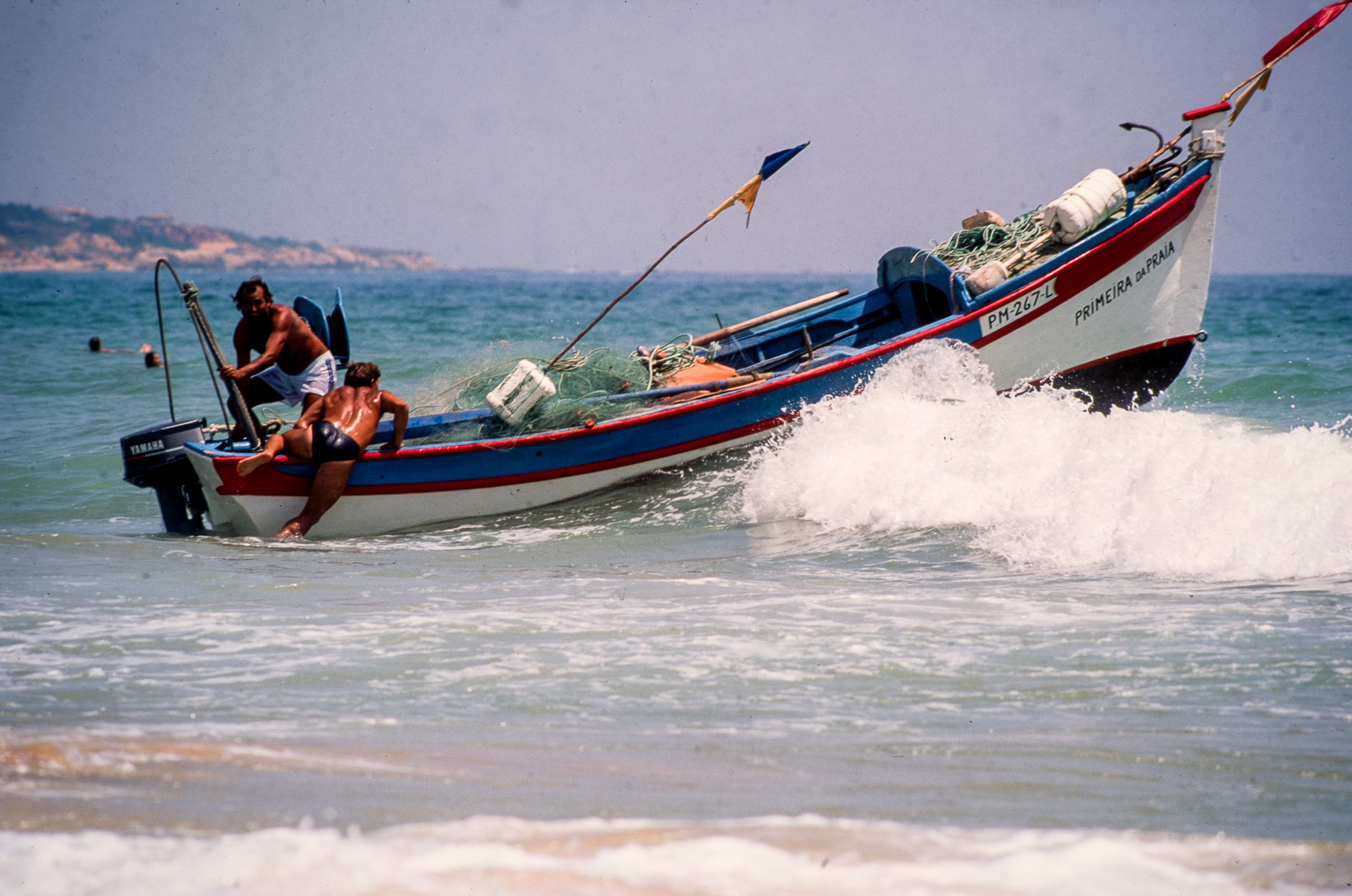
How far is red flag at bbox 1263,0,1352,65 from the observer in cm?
834

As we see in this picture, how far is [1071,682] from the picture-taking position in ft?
13.1

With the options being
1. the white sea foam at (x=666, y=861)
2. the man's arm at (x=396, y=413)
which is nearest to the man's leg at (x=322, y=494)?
the man's arm at (x=396, y=413)

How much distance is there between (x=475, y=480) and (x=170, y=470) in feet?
6.67

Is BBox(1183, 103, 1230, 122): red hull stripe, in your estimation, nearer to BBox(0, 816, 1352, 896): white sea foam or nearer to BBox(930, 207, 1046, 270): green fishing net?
BBox(930, 207, 1046, 270): green fishing net

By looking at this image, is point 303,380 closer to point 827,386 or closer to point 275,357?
point 275,357

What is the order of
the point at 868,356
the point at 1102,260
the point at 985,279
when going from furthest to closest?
the point at 1102,260
the point at 985,279
the point at 868,356

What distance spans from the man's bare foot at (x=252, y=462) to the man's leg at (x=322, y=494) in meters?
0.34

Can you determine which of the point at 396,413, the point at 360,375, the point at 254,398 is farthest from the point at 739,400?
the point at 254,398

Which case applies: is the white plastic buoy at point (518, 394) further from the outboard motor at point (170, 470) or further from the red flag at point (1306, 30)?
the red flag at point (1306, 30)

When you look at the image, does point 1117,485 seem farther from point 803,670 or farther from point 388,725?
point 388,725

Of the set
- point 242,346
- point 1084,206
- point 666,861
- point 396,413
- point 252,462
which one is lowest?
point 666,861

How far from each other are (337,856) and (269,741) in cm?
84

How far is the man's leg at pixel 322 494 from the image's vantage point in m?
6.91

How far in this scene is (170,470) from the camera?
23.3 ft
